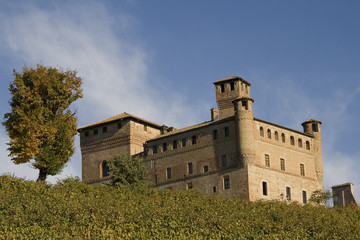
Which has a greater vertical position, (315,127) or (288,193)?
(315,127)

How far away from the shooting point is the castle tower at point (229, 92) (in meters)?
54.4

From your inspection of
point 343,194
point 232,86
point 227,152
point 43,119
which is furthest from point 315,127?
point 43,119

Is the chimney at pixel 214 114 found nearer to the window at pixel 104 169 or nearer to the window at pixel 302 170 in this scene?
the window at pixel 302 170

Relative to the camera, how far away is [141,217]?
25125mm

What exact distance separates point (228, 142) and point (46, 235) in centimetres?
2943

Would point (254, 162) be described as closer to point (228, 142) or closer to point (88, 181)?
point (228, 142)

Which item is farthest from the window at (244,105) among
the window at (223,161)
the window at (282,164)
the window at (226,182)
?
the window at (226,182)

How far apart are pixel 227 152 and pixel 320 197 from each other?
29.1ft

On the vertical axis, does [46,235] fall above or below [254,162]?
below

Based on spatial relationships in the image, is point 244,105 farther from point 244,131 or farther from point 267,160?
point 267,160

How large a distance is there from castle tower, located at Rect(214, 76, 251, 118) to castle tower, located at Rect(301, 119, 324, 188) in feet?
20.1

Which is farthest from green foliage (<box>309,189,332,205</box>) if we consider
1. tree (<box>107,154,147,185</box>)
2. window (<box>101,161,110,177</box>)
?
window (<box>101,161,110,177</box>)

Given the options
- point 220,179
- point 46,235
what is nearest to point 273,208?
point 46,235

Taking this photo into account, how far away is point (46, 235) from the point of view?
869 inches
